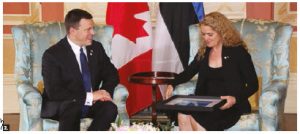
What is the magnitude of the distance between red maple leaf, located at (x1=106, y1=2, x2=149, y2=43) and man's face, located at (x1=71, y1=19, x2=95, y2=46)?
96 centimetres

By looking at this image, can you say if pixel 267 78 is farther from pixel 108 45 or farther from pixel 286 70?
pixel 108 45

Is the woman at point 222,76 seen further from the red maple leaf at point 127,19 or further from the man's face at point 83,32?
the red maple leaf at point 127,19

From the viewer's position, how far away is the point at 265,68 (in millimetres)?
3541

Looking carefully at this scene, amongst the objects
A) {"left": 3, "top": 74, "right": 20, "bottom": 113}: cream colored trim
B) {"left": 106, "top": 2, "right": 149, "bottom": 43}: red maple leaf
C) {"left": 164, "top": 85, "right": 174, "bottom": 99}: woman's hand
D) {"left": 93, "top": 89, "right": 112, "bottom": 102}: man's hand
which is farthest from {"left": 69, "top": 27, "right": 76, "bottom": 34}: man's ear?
{"left": 3, "top": 74, "right": 20, "bottom": 113}: cream colored trim

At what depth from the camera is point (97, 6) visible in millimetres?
4875

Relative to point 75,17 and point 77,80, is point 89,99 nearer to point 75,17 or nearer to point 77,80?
point 77,80

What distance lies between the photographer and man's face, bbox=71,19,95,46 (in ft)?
10.8

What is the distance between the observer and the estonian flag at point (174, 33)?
4277 millimetres

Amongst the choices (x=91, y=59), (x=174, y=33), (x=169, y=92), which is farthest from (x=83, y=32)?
(x=174, y=33)

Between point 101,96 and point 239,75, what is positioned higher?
point 239,75

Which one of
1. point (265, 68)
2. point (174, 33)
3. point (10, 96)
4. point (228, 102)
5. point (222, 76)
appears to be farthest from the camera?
point (10, 96)

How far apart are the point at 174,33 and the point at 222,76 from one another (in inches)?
45.6

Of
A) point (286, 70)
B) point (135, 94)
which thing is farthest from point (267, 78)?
point (135, 94)

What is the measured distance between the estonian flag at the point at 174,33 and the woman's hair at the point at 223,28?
944mm
